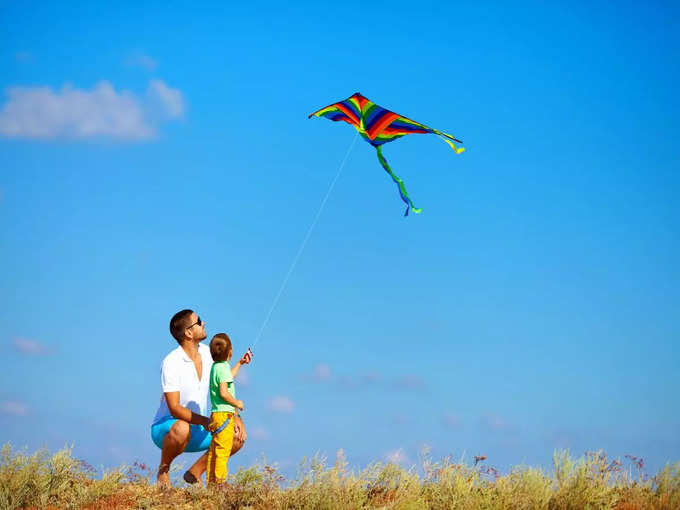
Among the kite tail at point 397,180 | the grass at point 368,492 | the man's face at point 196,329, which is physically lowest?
the grass at point 368,492

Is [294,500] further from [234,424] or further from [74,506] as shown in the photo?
[74,506]

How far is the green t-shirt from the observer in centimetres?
913

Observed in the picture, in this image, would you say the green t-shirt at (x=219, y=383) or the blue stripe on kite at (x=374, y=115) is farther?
the blue stripe on kite at (x=374, y=115)

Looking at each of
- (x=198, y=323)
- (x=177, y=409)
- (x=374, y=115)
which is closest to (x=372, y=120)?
(x=374, y=115)

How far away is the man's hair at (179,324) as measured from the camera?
9.86m

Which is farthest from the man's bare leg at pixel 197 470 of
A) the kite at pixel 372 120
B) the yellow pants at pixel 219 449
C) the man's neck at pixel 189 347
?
the kite at pixel 372 120

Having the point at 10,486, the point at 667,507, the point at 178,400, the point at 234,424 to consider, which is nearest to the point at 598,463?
the point at 667,507

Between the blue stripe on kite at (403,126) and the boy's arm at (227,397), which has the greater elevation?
the blue stripe on kite at (403,126)

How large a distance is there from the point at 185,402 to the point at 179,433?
43 centimetres

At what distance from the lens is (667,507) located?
29.4 feet

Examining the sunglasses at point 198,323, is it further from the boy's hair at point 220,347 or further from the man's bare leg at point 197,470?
the man's bare leg at point 197,470

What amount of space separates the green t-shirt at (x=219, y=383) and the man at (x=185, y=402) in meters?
0.27

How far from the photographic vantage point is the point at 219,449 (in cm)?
920

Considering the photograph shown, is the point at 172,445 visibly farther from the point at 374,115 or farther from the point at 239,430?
the point at 374,115
